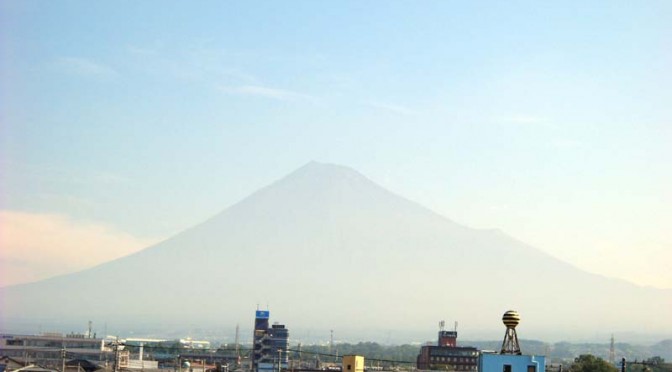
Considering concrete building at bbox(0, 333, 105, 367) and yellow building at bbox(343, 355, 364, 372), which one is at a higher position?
yellow building at bbox(343, 355, 364, 372)

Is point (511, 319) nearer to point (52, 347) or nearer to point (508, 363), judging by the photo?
point (508, 363)

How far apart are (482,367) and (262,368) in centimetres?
12776

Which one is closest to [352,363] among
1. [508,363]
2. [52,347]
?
[508,363]

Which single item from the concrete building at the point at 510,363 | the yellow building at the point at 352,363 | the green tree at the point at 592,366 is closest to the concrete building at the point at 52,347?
the green tree at the point at 592,366

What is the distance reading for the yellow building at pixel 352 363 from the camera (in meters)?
65.4

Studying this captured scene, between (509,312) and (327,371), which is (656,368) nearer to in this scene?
(327,371)

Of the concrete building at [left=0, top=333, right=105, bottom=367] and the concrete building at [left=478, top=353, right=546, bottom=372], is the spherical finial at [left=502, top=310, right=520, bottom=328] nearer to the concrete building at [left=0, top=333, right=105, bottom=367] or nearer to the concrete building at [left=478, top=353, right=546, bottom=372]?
the concrete building at [left=478, top=353, right=546, bottom=372]

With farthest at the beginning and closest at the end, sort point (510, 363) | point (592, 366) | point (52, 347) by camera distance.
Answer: point (52, 347), point (592, 366), point (510, 363)

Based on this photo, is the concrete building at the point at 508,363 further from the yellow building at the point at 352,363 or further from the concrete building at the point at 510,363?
the yellow building at the point at 352,363

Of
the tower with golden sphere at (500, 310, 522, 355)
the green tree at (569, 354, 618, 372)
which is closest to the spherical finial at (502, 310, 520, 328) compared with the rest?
the tower with golden sphere at (500, 310, 522, 355)

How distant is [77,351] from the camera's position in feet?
570

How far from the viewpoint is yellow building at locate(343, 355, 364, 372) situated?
65438 mm

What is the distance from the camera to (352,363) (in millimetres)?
65688

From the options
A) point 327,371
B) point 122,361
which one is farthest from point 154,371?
point 327,371
